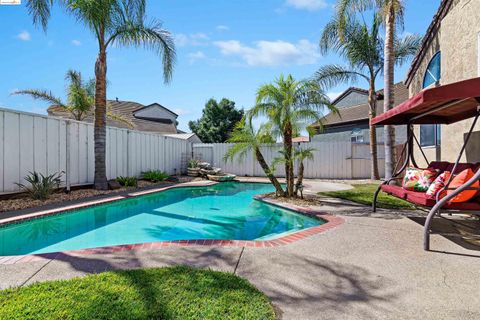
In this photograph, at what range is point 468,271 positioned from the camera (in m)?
3.53

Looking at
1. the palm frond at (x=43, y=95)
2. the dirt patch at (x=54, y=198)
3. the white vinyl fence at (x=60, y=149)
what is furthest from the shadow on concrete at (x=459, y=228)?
the palm frond at (x=43, y=95)

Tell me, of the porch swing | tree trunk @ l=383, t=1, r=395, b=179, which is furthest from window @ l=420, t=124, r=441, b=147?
the porch swing

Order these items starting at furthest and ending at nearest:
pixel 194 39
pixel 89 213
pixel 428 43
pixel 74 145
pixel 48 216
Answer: pixel 194 39, pixel 74 145, pixel 428 43, pixel 89 213, pixel 48 216

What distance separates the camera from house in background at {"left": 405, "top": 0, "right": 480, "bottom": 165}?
23.0 feet

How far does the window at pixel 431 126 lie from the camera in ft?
30.5

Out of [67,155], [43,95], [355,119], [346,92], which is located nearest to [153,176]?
[67,155]

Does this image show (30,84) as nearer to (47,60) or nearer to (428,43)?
(47,60)

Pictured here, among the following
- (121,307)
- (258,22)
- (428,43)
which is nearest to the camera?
(121,307)

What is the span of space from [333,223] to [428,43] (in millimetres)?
7966

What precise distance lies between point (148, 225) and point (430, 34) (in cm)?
1076

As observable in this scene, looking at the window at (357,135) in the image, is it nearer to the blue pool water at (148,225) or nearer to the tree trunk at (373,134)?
the tree trunk at (373,134)

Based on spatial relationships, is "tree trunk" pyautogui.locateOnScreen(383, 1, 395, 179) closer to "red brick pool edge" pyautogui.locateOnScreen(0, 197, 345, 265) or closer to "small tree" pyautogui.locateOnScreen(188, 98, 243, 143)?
"red brick pool edge" pyautogui.locateOnScreen(0, 197, 345, 265)

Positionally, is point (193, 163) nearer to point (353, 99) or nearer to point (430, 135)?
point (430, 135)

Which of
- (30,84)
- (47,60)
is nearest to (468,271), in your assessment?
(47,60)
